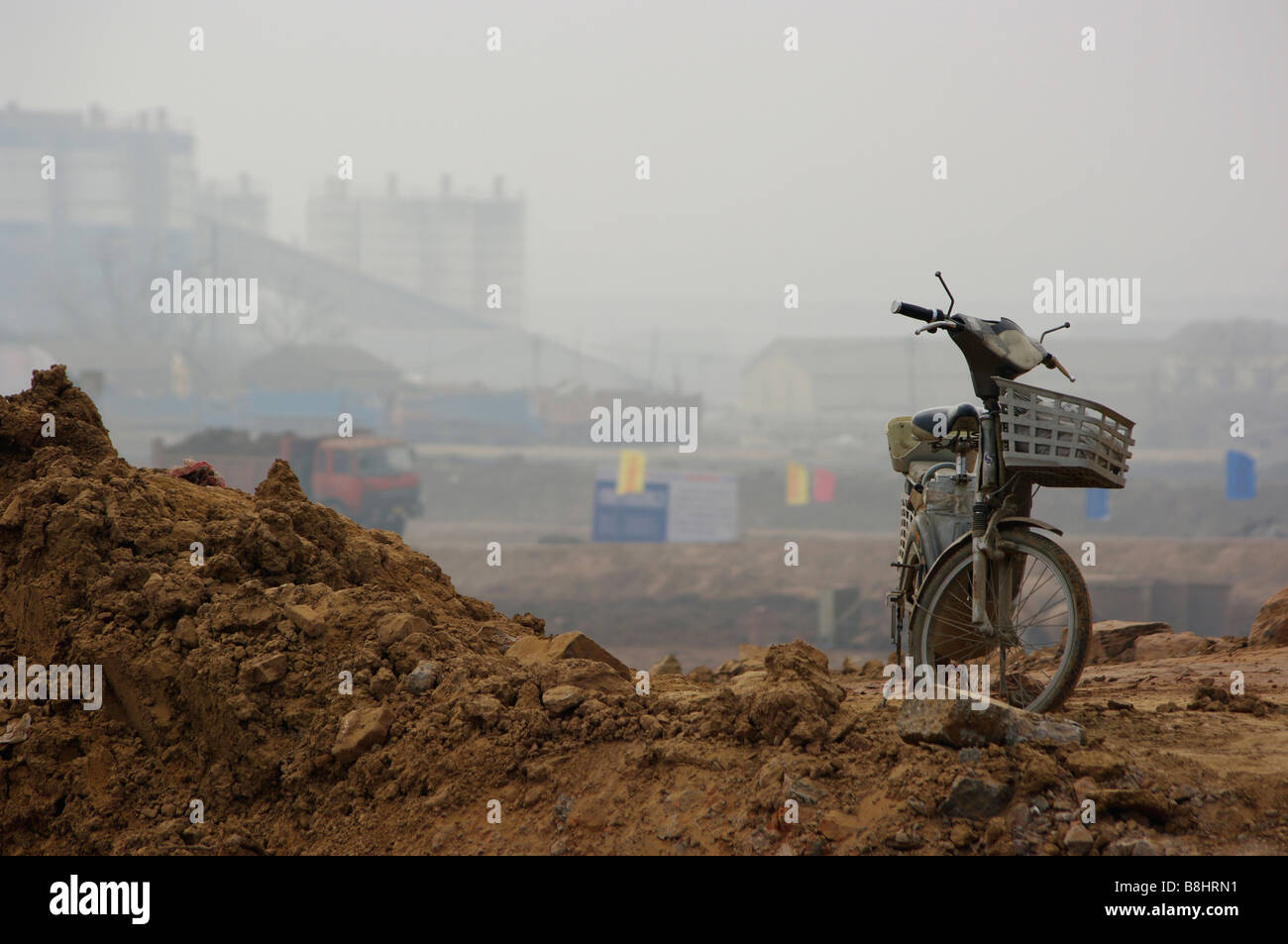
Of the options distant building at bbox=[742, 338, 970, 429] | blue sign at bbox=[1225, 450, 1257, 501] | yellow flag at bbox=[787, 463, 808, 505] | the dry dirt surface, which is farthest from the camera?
distant building at bbox=[742, 338, 970, 429]

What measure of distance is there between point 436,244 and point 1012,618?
6064 cm

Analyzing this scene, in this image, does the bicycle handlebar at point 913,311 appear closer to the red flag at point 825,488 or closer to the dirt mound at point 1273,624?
the dirt mound at point 1273,624

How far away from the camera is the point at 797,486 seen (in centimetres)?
4106

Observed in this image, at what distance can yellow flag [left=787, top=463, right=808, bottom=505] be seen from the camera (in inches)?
1604

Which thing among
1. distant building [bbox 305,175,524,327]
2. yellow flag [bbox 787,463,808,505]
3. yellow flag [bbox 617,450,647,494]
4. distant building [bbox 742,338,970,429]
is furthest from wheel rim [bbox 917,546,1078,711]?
distant building [bbox 305,175,524,327]

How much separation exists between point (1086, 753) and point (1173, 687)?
2.79 m

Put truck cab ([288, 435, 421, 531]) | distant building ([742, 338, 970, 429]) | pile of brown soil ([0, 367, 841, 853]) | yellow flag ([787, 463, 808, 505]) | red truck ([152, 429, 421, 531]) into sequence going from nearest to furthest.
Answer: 1. pile of brown soil ([0, 367, 841, 853])
2. red truck ([152, 429, 421, 531])
3. truck cab ([288, 435, 421, 531])
4. yellow flag ([787, 463, 808, 505])
5. distant building ([742, 338, 970, 429])

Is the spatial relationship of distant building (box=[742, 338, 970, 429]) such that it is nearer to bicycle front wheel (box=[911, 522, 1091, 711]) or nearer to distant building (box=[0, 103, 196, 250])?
distant building (box=[0, 103, 196, 250])

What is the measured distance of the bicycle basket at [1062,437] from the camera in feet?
14.5

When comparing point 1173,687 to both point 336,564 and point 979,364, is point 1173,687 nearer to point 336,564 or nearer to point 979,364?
point 979,364

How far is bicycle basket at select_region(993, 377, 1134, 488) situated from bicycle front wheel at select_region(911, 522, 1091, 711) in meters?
0.33

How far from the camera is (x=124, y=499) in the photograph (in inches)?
213

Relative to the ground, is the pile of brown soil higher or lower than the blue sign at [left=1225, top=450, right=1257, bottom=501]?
lower

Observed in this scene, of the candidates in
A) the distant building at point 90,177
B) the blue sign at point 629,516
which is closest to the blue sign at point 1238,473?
the blue sign at point 629,516
